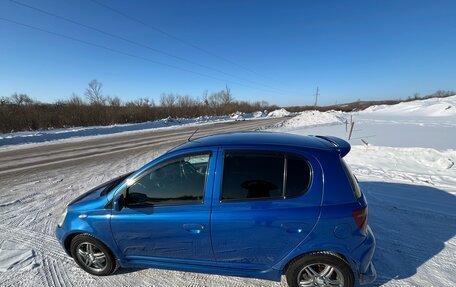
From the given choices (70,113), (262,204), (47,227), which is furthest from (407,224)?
(70,113)

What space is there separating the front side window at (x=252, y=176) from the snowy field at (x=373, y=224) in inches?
46.6

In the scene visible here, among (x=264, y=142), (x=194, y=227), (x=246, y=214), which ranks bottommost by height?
(x=194, y=227)

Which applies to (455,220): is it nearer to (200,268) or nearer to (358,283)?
(358,283)

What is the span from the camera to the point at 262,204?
7.66ft

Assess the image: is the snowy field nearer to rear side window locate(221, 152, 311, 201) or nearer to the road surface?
the road surface

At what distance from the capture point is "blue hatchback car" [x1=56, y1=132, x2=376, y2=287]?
2.32 meters

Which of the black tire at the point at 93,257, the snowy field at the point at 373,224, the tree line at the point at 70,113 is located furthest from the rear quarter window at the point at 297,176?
the tree line at the point at 70,113

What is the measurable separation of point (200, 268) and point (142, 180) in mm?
1176

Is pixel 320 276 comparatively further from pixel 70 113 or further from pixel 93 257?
pixel 70 113

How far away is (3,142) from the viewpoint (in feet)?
47.0

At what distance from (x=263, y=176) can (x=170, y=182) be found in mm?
1018

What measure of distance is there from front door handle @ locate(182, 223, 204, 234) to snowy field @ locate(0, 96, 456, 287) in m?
0.79

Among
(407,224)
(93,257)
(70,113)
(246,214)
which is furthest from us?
(70,113)

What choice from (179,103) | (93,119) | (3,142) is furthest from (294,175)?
(179,103)
